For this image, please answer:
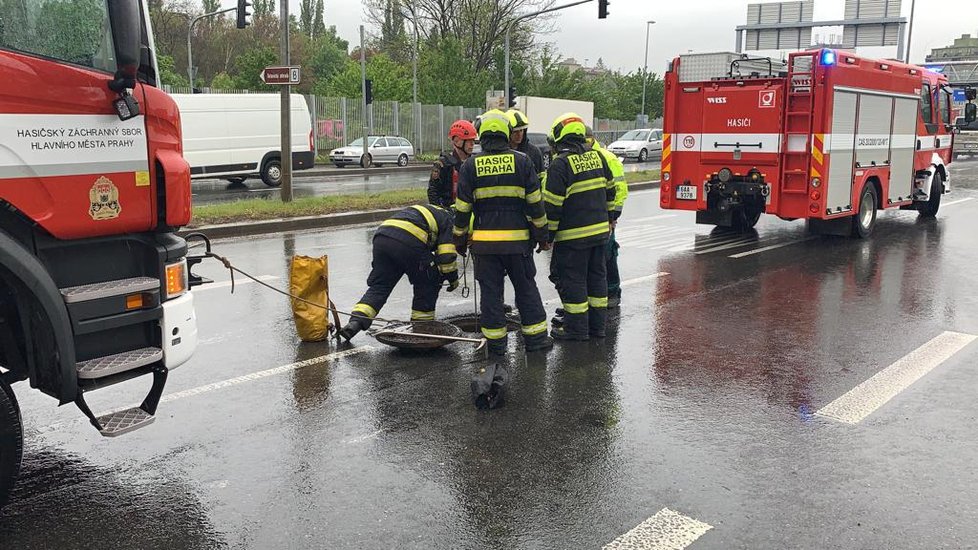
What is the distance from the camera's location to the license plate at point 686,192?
12391 millimetres

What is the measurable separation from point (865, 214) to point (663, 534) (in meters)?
10.9

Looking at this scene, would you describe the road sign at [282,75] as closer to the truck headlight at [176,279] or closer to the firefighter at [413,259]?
the firefighter at [413,259]

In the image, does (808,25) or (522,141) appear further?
(808,25)

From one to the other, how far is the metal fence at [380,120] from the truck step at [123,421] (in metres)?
30.5

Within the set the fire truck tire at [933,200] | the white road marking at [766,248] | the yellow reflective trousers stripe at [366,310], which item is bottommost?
the white road marking at [766,248]

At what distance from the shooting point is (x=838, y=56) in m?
11.3

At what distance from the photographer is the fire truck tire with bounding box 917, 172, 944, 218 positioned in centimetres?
1508

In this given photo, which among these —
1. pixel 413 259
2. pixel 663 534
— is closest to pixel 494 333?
pixel 413 259

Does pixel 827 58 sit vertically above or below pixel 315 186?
above

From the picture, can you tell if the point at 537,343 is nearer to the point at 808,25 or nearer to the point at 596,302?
the point at 596,302

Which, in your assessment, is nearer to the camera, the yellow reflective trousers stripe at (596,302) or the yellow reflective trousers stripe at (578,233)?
the yellow reflective trousers stripe at (578,233)

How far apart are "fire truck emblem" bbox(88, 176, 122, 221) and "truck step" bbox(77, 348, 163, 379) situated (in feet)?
2.06

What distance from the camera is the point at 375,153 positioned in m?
32.8

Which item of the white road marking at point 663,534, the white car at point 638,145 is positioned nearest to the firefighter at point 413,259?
the white road marking at point 663,534
